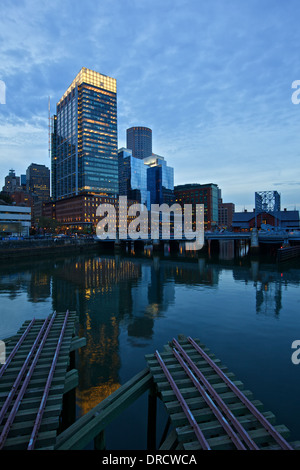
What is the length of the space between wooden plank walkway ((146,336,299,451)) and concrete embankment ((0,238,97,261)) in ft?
234

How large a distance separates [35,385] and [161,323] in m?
13.3

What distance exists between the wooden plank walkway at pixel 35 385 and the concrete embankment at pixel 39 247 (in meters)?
65.1

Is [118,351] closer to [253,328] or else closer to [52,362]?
[52,362]

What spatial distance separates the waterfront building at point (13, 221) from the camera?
4656 inches

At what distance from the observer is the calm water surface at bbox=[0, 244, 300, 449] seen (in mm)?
11516

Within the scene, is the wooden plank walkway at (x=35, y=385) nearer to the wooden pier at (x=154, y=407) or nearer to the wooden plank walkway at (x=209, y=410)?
the wooden pier at (x=154, y=407)

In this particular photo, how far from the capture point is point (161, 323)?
2138 centimetres

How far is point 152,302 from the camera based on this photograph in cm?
2872

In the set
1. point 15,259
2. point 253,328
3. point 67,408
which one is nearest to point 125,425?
point 67,408

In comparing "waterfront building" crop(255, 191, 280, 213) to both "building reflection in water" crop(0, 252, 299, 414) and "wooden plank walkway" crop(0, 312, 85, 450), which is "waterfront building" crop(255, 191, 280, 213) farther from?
"wooden plank walkway" crop(0, 312, 85, 450)

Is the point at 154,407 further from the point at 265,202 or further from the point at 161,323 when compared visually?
the point at 265,202

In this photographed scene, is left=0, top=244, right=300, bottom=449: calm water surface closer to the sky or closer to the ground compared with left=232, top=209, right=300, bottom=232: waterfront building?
closer to the ground

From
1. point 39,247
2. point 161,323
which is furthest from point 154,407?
point 39,247

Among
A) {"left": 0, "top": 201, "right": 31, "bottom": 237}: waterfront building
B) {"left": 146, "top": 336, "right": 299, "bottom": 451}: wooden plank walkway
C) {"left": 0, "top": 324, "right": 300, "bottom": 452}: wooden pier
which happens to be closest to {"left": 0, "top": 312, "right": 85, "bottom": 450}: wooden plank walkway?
{"left": 0, "top": 324, "right": 300, "bottom": 452}: wooden pier
